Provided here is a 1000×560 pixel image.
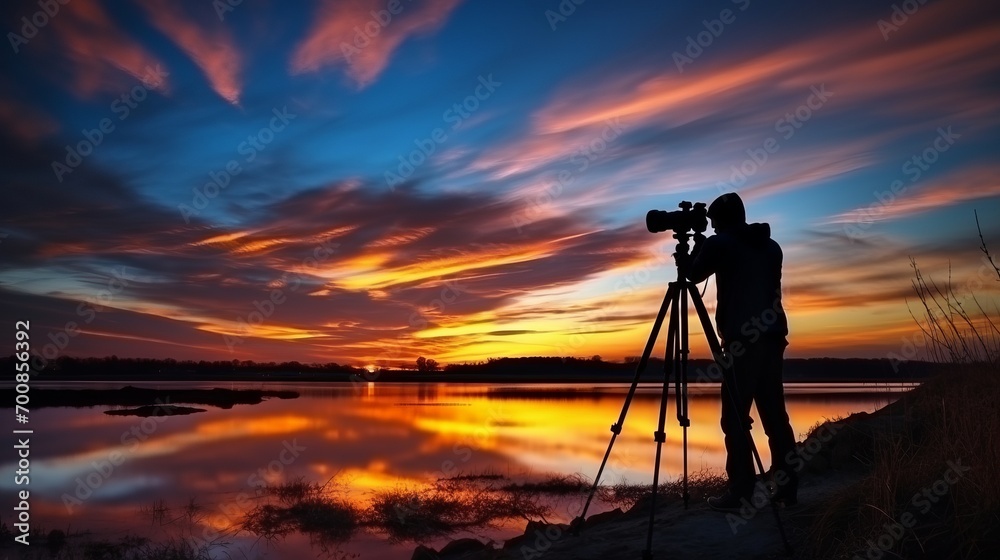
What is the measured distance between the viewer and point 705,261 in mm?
4824

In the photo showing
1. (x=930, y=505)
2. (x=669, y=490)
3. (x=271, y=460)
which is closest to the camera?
(x=930, y=505)

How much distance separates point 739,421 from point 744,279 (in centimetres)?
114

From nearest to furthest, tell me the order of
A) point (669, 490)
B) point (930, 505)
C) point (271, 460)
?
point (930, 505), point (669, 490), point (271, 460)

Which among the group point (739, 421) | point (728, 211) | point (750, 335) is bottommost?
point (739, 421)

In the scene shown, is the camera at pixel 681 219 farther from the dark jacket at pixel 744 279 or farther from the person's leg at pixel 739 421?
the person's leg at pixel 739 421

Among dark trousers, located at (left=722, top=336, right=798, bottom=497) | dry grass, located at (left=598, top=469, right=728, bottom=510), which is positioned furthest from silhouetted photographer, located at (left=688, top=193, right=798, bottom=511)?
dry grass, located at (left=598, top=469, right=728, bottom=510)

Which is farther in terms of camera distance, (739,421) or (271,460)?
(271,460)

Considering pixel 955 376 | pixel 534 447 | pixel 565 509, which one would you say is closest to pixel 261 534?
pixel 565 509

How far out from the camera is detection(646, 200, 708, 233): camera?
481 centimetres

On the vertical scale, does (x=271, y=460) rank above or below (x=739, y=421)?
below

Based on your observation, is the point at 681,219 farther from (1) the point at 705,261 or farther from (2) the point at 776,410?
(2) the point at 776,410

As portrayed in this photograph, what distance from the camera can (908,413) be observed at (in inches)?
282

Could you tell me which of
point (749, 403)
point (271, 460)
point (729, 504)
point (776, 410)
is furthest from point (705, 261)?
point (271, 460)

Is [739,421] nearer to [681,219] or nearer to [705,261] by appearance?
[705,261]
